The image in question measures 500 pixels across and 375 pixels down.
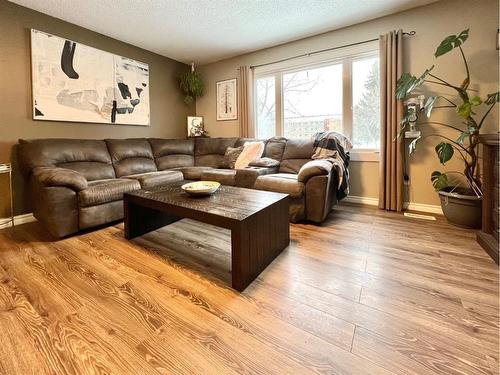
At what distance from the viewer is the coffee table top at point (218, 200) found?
5.11ft

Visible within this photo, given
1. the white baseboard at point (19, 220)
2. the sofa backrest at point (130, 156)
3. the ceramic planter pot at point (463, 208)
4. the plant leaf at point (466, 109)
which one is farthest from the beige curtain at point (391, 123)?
the white baseboard at point (19, 220)

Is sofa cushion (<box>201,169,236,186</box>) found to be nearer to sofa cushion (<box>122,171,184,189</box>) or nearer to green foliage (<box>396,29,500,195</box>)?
sofa cushion (<box>122,171,184,189</box>)

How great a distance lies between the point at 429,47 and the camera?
273cm

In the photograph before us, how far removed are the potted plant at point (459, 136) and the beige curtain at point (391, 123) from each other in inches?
4.7

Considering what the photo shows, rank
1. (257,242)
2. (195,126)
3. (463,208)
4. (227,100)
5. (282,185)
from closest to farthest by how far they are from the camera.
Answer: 1. (257,242)
2. (463,208)
3. (282,185)
4. (227,100)
5. (195,126)

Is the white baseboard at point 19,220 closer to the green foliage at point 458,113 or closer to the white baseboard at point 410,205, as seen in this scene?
the white baseboard at point 410,205

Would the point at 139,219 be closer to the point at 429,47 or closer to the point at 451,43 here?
the point at 451,43

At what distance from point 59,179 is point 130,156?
4.08 feet

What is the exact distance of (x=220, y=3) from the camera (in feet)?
8.62

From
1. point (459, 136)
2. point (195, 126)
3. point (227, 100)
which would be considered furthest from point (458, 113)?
point (195, 126)

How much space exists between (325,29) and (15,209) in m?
4.28

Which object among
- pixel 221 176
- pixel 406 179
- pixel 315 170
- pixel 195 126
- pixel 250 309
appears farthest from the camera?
pixel 195 126

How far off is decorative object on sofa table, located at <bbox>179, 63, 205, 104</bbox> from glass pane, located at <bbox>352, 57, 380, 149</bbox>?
2.59 metres

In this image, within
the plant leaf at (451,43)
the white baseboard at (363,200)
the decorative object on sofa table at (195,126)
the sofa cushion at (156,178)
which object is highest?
the plant leaf at (451,43)
